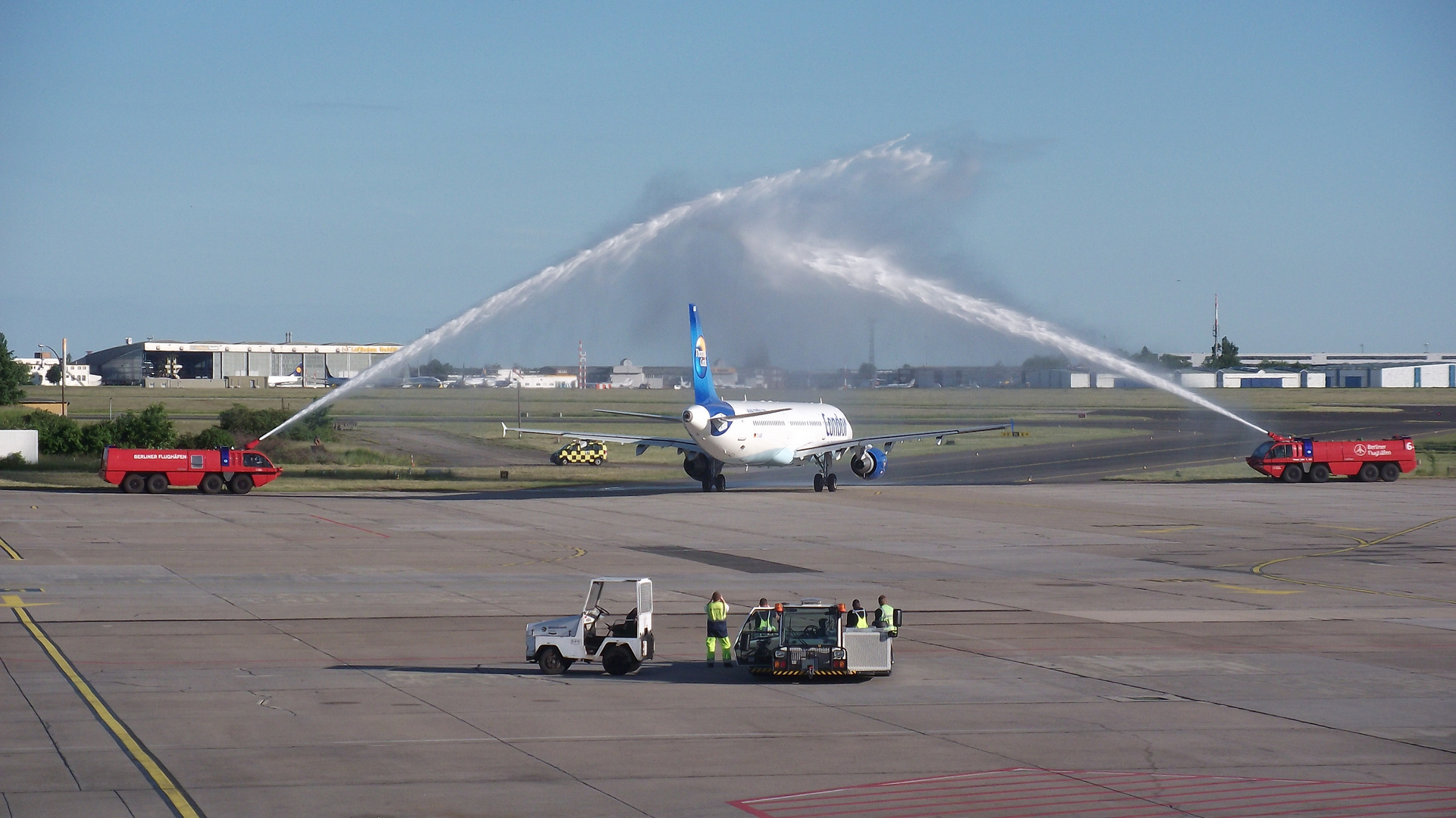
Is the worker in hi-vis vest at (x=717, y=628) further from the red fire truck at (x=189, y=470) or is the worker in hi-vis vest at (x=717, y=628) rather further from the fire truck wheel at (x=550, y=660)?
the red fire truck at (x=189, y=470)

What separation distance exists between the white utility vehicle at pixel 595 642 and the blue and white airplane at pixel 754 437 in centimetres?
4056

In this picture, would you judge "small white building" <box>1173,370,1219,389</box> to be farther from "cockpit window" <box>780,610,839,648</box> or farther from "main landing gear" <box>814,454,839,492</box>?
"cockpit window" <box>780,610,839,648</box>

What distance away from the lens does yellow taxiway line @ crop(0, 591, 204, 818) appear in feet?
54.6

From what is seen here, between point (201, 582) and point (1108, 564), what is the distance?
1151 inches

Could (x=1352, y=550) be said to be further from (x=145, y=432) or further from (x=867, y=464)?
(x=145, y=432)

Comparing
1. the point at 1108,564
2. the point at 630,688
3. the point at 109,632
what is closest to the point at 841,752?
the point at 630,688

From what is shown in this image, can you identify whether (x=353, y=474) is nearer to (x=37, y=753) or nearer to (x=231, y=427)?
(x=231, y=427)

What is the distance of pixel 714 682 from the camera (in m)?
25.9

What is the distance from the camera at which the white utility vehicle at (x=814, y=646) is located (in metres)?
25.7

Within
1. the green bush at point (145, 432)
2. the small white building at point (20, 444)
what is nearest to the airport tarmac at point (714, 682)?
the green bush at point (145, 432)

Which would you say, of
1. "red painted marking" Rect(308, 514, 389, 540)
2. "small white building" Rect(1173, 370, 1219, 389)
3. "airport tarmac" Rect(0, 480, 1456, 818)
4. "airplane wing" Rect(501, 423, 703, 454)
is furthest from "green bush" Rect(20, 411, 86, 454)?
"small white building" Rect(1173, 370, 1219, 389)

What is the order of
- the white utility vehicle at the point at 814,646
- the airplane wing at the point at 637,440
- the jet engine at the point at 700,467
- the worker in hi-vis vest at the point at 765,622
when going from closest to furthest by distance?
the white utility vehicle at the point at 814,646
the worker in hi-vis vest at the point at 765,622
the airplane wing at the point at 637,440
the jet engine at the point at 700,467

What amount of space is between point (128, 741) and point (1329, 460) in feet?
259

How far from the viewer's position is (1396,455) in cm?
8388
